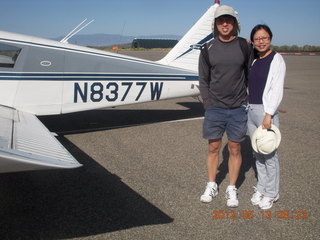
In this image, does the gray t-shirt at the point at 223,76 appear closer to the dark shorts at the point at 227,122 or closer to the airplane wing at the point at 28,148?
the dark shorts at the point at 227,122

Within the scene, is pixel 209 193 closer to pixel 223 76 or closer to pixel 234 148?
pixel 234 148

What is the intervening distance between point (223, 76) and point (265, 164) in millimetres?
985

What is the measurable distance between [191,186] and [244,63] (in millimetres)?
1549

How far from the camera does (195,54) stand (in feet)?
22.6

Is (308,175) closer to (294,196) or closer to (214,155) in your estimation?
(294,196)

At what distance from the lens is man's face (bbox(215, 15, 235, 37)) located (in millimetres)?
3080

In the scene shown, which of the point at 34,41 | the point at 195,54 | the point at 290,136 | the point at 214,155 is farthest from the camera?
the point at 195,54

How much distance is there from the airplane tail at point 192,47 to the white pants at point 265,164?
11.9 feet

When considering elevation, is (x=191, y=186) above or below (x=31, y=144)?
below

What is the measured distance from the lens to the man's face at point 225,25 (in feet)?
10.1

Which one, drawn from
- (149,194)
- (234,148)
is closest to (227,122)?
(234,148)

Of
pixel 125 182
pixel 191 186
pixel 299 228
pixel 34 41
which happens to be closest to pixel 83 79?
pixel 34 41

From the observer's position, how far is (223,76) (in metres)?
3.18
